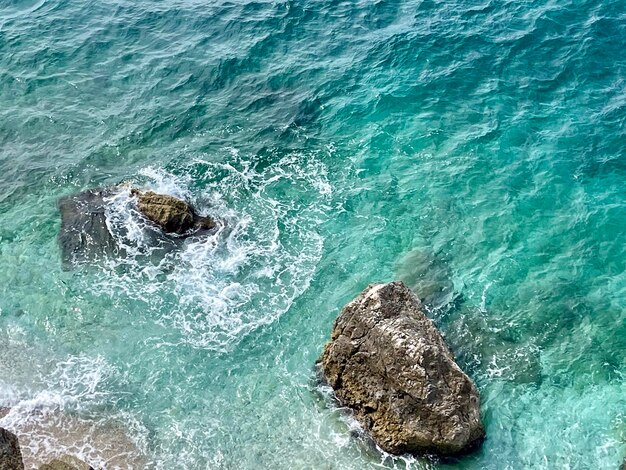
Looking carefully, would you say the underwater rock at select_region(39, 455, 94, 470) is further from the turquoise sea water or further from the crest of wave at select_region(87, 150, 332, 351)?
the crest of wave at select_region(87, 150, 332, 351)

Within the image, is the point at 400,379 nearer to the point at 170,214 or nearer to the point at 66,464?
the point at 66,464

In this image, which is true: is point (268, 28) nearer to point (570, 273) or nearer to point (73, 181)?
point (73, 181)

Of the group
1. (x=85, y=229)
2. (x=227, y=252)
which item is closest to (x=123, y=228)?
(x=85, y=229)

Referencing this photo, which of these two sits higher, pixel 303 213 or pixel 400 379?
pixel 303 213

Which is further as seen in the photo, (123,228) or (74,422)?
(123,228)

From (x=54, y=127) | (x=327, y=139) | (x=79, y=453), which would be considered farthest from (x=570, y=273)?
(x=54, y=127)

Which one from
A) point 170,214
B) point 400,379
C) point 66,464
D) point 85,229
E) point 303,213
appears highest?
point 170,214
